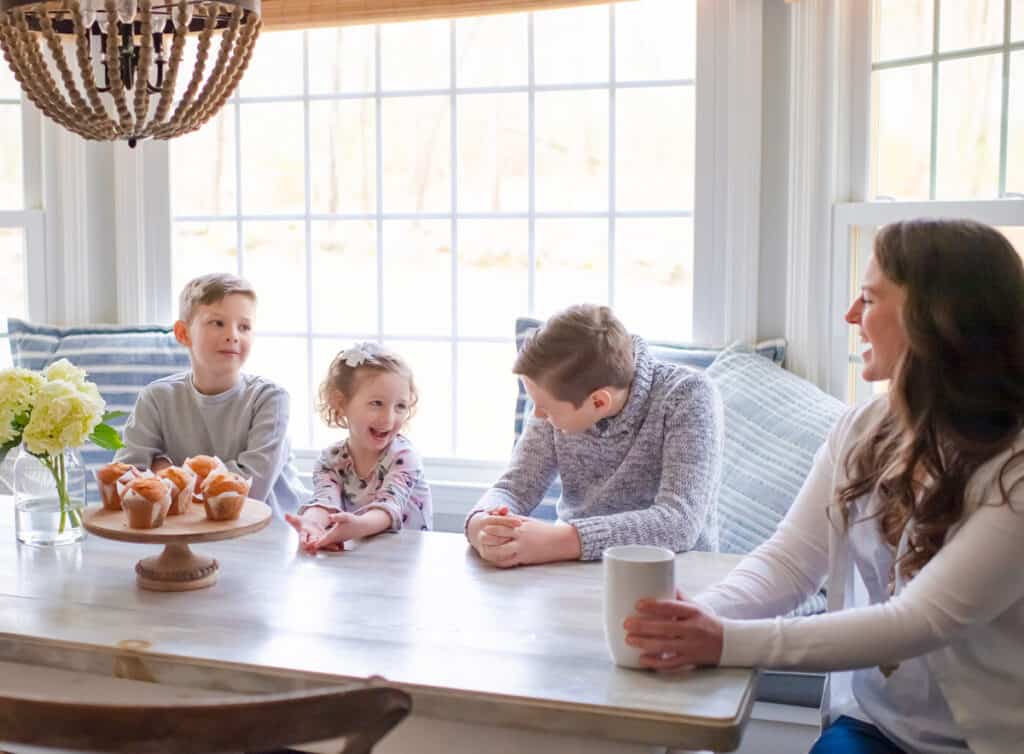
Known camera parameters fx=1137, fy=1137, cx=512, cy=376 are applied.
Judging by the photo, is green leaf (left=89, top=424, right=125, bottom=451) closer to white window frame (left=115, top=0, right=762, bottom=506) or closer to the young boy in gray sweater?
the young boy in gray sweater

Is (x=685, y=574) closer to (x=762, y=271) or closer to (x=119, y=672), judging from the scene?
(x=119, y=672)

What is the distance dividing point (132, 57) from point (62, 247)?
83.8 inches

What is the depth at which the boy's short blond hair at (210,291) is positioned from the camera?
2711 millimetres

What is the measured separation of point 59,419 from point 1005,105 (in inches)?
84.3

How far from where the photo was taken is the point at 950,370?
1.53 metres

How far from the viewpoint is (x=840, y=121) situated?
116 inches

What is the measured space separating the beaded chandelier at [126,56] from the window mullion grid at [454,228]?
5.10 ft

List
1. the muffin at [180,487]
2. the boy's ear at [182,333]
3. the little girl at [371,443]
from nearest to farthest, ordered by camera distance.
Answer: the muffin at [180,487] < the little girl at [371,443] < the boy's ear at [182,333]

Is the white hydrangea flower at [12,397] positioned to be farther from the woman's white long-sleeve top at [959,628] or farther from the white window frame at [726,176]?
the white window frame at [726,176]

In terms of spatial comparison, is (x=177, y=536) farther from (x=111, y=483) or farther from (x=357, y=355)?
(x=357, y=355)

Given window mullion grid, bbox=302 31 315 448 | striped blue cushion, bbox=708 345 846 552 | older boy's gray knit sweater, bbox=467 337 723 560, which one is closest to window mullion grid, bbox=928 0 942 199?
striped blue cushion, bbox=708 345 846 552

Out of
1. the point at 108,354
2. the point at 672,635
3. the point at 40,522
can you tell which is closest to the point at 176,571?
the point at 40,522

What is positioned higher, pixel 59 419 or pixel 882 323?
pixel 882 323

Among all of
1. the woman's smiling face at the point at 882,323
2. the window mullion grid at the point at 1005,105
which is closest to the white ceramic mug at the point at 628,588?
the woman's smiling face at the point at 882,323
